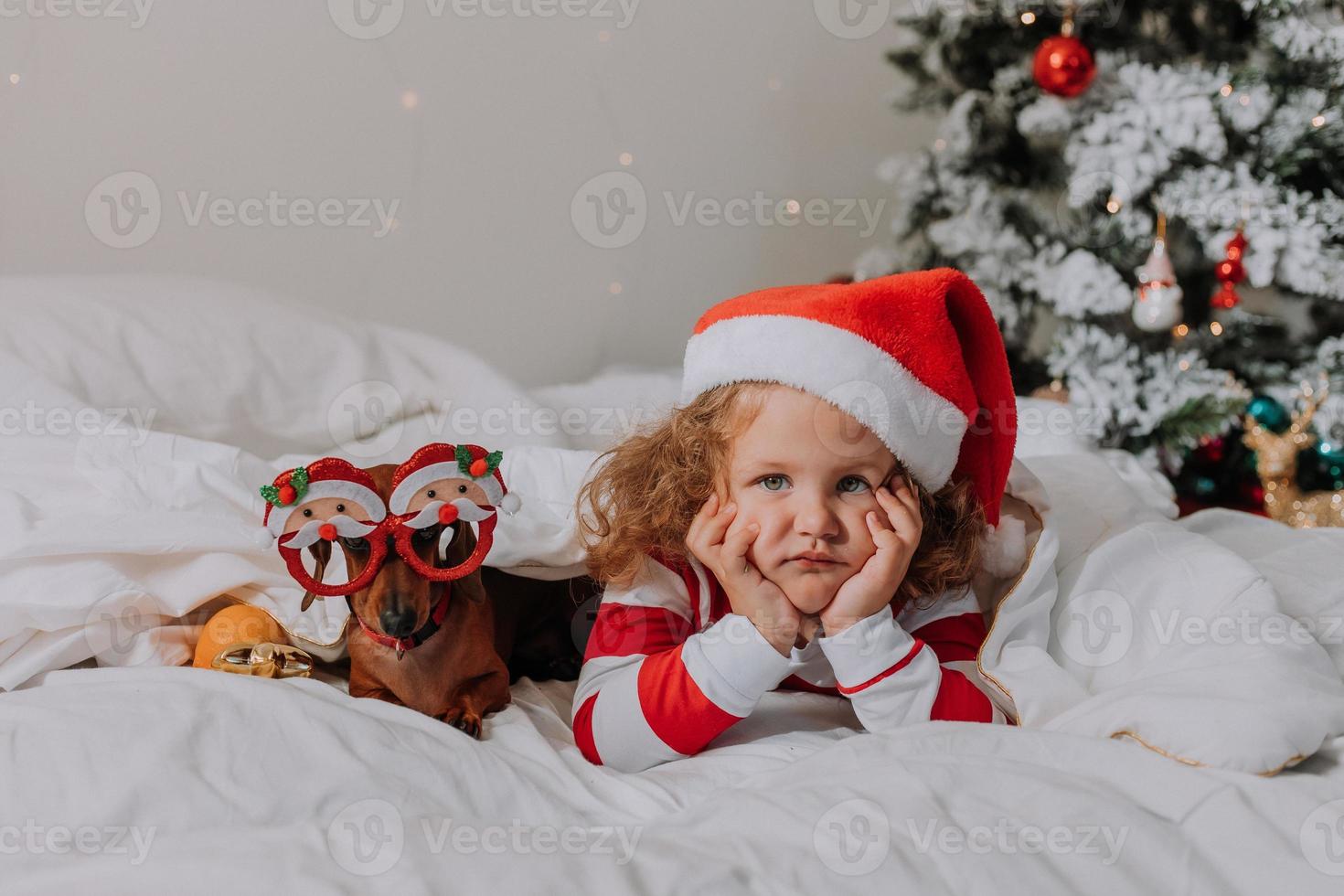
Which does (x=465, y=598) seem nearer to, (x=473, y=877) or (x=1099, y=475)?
(x=473, y=877)

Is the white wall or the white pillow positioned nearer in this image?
the white pillow

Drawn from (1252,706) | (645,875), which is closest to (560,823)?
(645,875)

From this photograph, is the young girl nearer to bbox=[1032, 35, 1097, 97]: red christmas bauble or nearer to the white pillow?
the white pillow

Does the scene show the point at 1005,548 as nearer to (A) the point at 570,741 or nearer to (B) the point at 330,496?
(A) the point at 570,741

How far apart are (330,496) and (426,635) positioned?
5.9 inches

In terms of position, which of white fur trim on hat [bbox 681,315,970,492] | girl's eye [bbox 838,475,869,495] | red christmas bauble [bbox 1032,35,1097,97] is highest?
red christmas bauble [bbox 1032,35,1097,97]

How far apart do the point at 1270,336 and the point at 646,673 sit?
1.82 m

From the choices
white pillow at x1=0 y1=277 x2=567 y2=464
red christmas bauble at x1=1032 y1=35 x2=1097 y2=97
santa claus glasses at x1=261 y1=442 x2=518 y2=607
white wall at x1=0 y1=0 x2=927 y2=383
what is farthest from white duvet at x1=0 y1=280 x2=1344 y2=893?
red christmas bauble at x1=1032 y1=35 x2=1097 y2=97

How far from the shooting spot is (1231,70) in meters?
1.96

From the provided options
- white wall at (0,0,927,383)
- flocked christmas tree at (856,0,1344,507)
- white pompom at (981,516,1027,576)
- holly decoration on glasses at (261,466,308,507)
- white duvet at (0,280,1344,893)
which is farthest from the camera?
flocked christmas tree at (856,0,1344,507)

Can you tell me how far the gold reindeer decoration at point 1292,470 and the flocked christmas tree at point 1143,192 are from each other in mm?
36

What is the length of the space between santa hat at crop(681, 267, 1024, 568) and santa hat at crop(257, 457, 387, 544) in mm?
318

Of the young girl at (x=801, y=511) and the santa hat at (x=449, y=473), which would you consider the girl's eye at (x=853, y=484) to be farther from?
the santa hat at (x=449, y=473)

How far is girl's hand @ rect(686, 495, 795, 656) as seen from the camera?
0.88m
